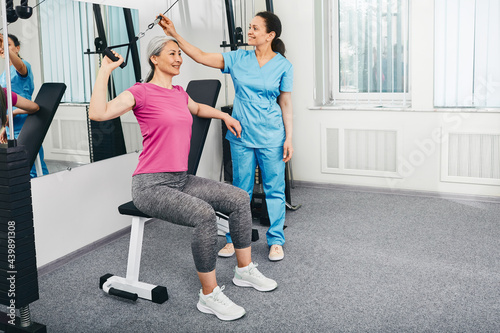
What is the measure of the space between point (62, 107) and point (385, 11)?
2445 millimetres

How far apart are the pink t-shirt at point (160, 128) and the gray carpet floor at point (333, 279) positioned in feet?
1.94

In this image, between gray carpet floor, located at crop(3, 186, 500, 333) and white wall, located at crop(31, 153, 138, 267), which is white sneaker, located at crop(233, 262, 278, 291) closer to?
gray carpet floor, located at crop(3, 186, 500, 333)

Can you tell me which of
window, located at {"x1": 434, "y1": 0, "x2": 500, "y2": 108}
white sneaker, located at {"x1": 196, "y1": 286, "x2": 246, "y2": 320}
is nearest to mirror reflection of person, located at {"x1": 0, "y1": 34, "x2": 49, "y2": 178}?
white sneaker, located at {"x1": 196, "y1": 286, "x2": 246, "y2": 320}

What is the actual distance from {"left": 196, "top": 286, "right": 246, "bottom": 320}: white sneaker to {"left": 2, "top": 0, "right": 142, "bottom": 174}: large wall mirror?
104cm

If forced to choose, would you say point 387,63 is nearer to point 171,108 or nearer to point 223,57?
point 223,57

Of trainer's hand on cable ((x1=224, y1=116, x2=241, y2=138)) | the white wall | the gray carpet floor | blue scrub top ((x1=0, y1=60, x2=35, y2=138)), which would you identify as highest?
blue scrub top ((x1=0, y1=60, x2=35, y2=138))

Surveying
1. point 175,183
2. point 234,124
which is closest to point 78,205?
point 175,183

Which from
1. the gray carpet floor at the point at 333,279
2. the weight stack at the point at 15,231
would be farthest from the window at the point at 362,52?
the weight stack at the point at 15,231

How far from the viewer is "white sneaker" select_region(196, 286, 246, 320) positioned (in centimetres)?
211

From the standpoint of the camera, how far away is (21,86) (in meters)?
2.39

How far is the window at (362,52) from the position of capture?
3908 mm

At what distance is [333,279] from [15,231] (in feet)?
4.59

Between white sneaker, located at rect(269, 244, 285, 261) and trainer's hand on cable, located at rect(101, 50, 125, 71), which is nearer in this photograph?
trainer's hand on cable, located at rect(101, 50, 125, 71)

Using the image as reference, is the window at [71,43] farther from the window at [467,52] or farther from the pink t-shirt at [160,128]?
the window at [467,52]
